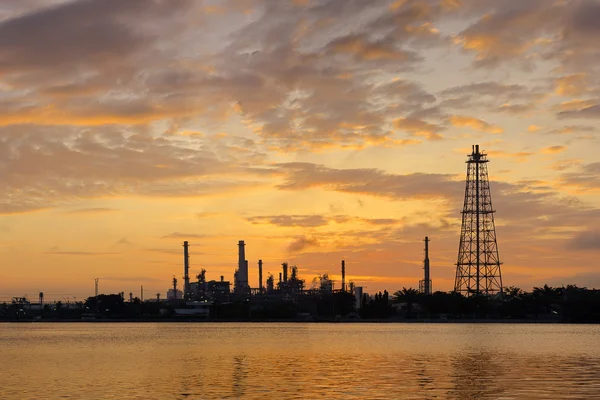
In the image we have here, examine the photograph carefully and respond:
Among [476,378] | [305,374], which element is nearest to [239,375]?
[305,374]

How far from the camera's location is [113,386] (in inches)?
2552

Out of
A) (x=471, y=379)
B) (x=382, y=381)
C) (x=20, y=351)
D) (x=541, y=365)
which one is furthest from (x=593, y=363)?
(x=20, y=351)

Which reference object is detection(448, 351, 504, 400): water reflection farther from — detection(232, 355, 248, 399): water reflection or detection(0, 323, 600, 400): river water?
detection(232, 355, 248, 399): water reflection

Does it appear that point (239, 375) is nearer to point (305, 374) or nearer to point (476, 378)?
point (305, 374)

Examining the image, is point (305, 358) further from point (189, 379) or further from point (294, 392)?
point (294, 392)

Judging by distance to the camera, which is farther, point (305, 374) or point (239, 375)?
point (305, 374)

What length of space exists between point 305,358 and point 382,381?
29645mm

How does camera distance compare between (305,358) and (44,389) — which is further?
(305,358)

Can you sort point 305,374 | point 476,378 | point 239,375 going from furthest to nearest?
point 305,374
point 239,375
point 476,378

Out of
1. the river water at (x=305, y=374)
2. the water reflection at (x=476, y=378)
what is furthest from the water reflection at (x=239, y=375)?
the water reflection at (x=476, y=378)

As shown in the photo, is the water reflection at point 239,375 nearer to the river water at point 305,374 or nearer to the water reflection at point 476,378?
→ the river water at point 305,374

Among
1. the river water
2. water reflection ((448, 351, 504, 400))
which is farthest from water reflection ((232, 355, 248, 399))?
water reflection ((448, 351, 504, 400))

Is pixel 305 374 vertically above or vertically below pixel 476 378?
above

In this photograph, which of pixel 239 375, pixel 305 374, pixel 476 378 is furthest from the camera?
pixel 305 374
